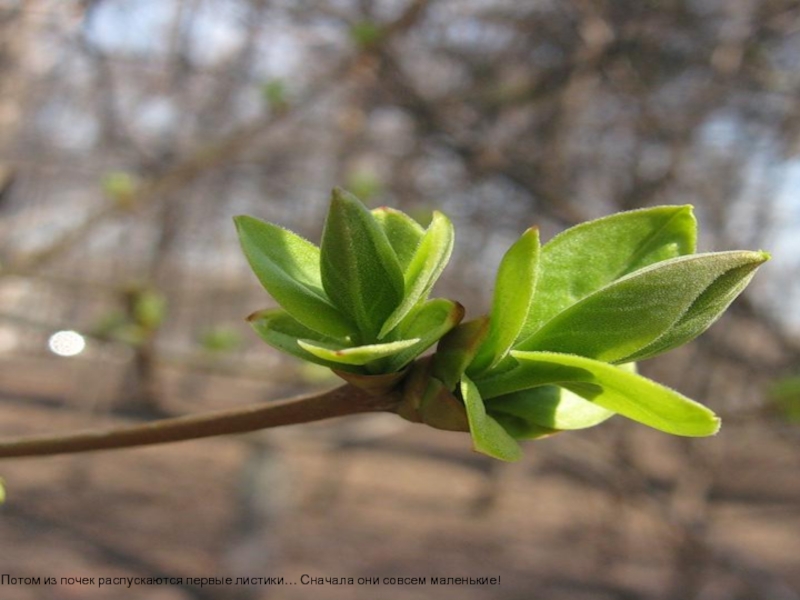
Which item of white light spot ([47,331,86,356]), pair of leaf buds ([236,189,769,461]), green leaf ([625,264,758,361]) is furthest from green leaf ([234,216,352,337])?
white light spot ([47,331,86,356])

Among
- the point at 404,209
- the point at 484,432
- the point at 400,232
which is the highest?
the point at 404,209

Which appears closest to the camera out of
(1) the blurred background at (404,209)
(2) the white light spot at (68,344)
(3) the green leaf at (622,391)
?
(3) the green leaf at (622,391)

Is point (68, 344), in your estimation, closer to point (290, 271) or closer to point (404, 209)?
point (290, 271)

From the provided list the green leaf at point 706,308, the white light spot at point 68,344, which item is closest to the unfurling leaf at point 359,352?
the green leaf at point 706,308

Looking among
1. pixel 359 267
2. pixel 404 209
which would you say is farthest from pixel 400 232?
pixel 404 209

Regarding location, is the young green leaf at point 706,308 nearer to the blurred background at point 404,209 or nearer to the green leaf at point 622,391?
the green leaf at point 622,391
